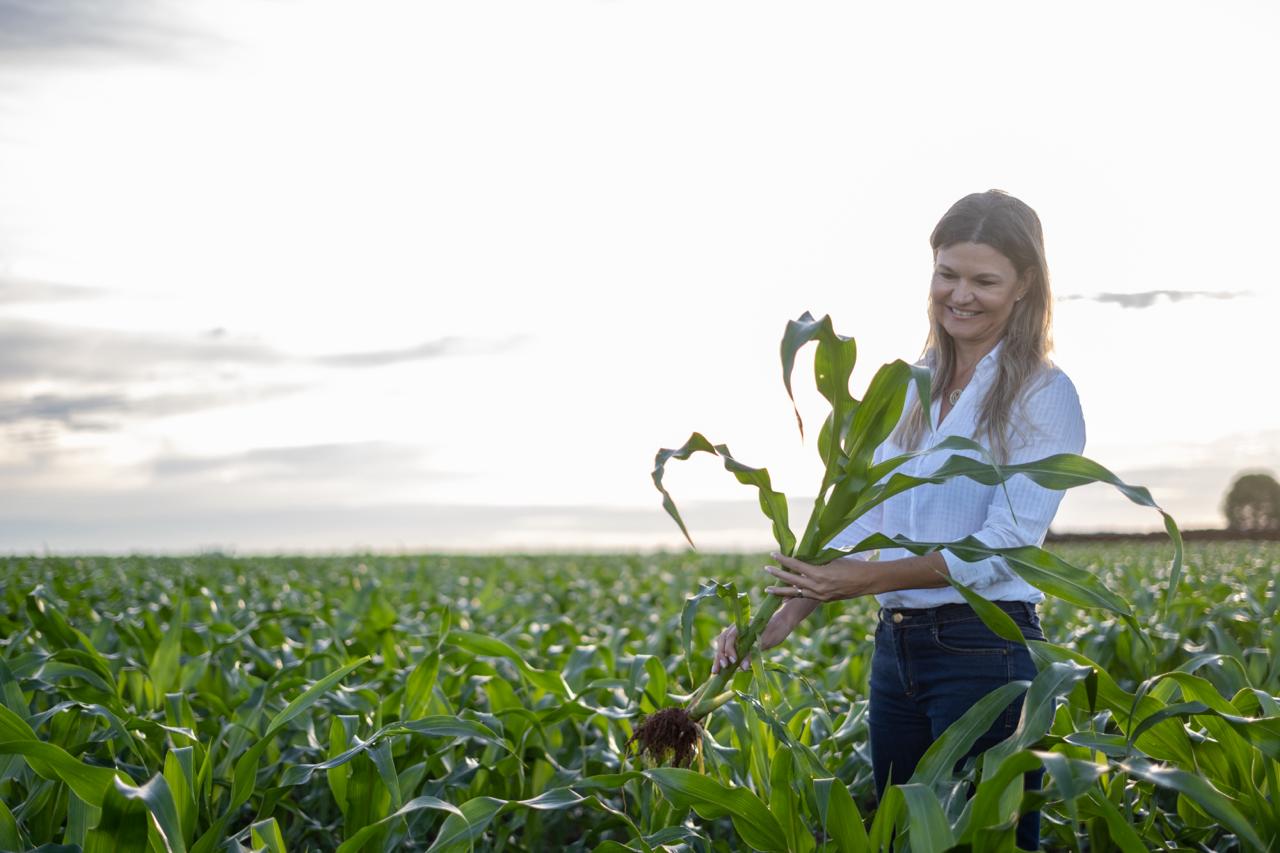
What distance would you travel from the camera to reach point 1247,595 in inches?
260

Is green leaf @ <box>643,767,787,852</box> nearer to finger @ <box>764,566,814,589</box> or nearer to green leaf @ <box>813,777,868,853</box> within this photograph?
green leaf @ <box>813,777,868,853</box>

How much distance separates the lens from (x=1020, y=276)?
106 inches

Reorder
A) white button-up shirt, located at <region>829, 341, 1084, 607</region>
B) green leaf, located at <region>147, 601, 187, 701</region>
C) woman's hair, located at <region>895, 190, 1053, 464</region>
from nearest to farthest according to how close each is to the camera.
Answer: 1. white button-up shirt, located at <region>829, 341, 1084, 607</region>
2. woman's hair, located at <region>895, 190, 1053, 464</region>
3. green leaf, located at <region>147, 601, 187, 701</region>

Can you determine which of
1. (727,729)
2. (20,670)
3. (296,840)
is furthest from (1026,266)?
(20,670)

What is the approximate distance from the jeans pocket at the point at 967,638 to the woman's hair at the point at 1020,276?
1.35ft

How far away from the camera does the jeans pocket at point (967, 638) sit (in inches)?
103

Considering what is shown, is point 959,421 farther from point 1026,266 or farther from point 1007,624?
point 1007,624

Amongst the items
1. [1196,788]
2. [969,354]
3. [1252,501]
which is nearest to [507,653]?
[969,354]

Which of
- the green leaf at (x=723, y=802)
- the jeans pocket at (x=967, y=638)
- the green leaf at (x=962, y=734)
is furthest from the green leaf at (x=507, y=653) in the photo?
the green leaf at (x=962, y=734)

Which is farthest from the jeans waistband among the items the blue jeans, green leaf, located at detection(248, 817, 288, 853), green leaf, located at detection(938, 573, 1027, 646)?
green leaf, located at detection(248, 817, 288, 853)

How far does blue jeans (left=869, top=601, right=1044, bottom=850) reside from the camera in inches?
103

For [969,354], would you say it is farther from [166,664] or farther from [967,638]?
[166,664]

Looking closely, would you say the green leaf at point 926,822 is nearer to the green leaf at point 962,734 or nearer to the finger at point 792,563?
the green leaf at point 962,734

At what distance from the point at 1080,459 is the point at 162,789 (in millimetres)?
1919
